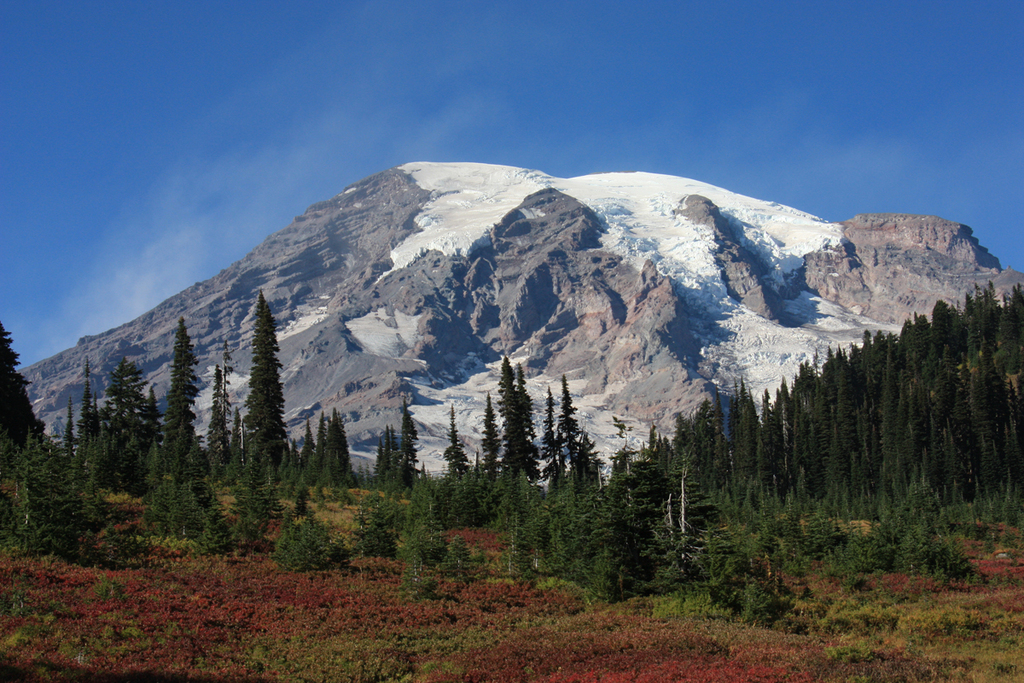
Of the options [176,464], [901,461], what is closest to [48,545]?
[176,464]

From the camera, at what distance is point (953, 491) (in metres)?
94.9

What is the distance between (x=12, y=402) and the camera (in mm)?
48906

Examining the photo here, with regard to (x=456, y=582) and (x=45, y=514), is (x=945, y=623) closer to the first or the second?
(x=456, y=582)

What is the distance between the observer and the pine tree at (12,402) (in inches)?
1858

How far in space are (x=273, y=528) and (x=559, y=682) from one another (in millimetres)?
22786

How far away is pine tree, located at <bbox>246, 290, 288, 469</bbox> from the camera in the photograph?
2394 inches

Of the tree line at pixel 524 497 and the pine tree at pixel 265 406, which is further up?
the pine tree at pixel 265 406

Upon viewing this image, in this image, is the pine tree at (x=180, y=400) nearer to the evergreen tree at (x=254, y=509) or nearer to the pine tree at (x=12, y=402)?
the pine tree at (x=12, y=402)

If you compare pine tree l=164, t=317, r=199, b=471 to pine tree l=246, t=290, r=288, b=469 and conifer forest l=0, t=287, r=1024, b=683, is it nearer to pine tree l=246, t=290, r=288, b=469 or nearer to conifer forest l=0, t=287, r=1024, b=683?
pine tree l=246, t=290, r=288, b=469

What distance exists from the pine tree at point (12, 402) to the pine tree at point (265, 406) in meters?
15.0

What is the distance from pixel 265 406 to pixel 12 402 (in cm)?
1791

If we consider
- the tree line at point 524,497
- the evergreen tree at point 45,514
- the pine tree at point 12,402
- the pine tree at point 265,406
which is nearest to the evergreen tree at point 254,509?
the tree line at point 524,497

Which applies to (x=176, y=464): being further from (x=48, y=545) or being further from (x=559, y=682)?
(x=559, y=682)

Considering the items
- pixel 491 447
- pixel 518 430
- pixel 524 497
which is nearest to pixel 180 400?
pixel 491 447
